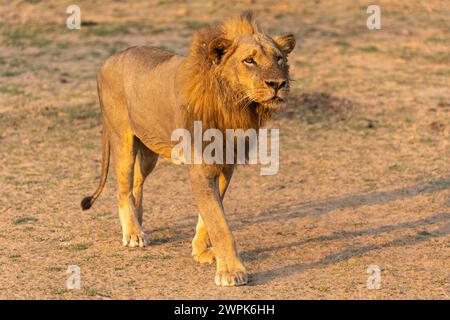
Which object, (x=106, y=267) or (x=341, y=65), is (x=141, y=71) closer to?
(x=106, y=267)

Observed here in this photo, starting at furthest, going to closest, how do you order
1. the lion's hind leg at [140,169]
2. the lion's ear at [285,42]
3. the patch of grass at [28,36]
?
the patch of grass at [28,36] → the lion's hind leg at [140,169] → the lion's ear at [285,42]

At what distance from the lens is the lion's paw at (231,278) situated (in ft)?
19.0

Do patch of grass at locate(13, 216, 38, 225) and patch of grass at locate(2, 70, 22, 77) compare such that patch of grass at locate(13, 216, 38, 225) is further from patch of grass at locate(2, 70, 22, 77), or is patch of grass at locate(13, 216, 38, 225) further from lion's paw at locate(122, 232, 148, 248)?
patch of grass at locate(2, 70, 22, 77)

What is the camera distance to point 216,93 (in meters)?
5.87

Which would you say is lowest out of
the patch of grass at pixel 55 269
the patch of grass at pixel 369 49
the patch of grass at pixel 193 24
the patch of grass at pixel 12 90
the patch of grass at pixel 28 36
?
the patch of grass at pixel 55 269

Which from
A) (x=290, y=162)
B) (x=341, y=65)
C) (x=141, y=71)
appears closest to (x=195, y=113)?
(x=141, y=71)

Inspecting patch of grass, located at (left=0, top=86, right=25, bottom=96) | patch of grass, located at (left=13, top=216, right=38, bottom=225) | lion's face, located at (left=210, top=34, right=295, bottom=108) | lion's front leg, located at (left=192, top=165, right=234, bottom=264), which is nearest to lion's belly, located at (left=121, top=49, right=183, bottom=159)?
lion's front leg, located at (left=192, top=165, right=234, bottom=264)

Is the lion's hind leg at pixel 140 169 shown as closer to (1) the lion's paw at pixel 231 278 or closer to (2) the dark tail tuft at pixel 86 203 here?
(2) the dark tail tuft at pixel 86 203

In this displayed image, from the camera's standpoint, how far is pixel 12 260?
6.42 m

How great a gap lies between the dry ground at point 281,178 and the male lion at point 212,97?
21cm

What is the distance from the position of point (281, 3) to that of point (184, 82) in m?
10.9

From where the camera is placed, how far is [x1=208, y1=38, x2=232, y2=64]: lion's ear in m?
5.78

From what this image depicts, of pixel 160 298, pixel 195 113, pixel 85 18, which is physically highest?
pixel 85 18

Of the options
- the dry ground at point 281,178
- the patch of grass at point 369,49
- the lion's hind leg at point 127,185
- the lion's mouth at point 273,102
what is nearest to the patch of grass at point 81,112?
the dry ground at point 281,178
